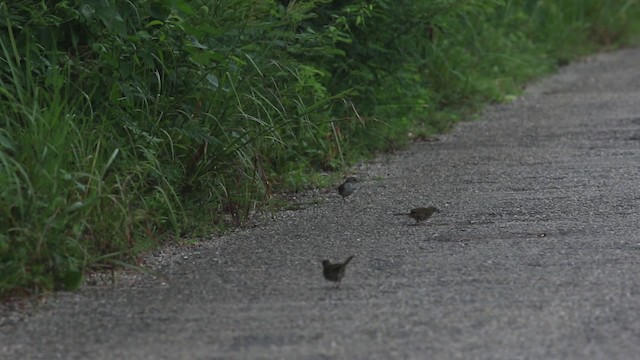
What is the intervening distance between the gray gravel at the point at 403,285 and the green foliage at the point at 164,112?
10.5 inches

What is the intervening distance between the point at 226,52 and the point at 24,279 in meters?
2.22

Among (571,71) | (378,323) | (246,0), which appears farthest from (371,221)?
(571,71)

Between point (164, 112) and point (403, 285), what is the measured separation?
2134mm

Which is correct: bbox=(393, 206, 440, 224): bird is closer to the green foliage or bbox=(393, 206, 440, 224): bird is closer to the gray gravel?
the gray gravel

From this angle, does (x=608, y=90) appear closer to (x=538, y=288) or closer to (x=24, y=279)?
(x=538, y=288)

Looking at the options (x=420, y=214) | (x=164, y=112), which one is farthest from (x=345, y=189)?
(x=164, y=112)

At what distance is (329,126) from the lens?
9250mm

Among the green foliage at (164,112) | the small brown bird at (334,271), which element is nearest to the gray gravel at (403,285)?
the small brown bird at (334,271)

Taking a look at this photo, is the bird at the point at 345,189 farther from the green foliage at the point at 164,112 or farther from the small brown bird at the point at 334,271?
the small brown bird at the point at 334,271

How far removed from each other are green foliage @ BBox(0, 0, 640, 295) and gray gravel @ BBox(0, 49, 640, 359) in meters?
0.27

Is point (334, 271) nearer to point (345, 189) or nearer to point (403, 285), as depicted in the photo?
point (403, 285)

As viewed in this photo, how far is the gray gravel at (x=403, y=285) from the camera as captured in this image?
4855 mm

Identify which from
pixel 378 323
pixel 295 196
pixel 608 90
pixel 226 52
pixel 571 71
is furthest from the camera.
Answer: pixel 571 71

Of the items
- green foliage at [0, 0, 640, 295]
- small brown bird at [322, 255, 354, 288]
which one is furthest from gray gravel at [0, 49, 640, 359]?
green foliage at [0, 0, 640, 295]
